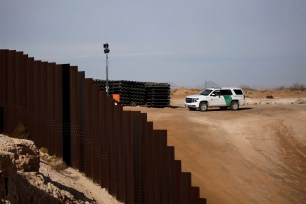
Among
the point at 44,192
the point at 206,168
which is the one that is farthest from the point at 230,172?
the point at 44,192

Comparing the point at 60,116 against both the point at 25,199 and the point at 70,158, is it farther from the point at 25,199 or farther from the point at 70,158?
the point at 25,199

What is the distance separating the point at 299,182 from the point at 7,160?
15.7 m

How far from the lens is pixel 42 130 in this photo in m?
10.1

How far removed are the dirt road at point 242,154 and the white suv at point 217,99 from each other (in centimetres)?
330

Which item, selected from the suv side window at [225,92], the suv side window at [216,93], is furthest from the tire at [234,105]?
the suv side window at [216,93]

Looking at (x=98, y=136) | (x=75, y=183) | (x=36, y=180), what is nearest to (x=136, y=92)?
(x=98, y=136)

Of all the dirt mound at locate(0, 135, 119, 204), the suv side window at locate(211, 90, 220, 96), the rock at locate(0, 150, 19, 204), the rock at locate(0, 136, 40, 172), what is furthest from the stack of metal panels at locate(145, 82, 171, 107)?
the rock at locate(0, 150, 19, 204)

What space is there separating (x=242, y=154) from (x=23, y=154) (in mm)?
15523

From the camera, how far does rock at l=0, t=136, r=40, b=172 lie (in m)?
6.10

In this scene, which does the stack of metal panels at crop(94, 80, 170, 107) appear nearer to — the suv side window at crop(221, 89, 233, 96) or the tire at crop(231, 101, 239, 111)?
the suv side window at crop(221, 89, 233, 96)

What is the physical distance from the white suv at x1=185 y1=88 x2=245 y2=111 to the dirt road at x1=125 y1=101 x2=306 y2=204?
10.8 feet

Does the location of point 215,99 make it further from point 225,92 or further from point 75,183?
point 75,183

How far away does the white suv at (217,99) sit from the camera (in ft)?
106

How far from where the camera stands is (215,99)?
106 feet
